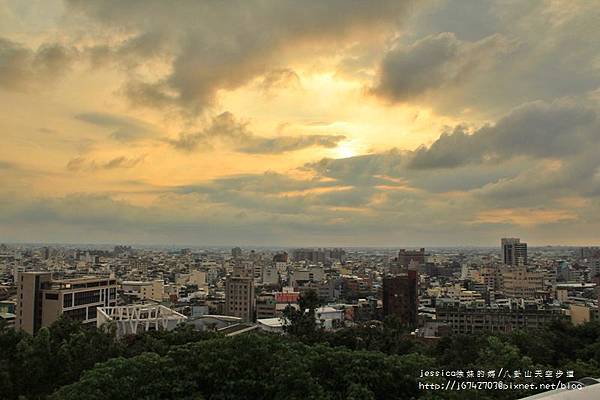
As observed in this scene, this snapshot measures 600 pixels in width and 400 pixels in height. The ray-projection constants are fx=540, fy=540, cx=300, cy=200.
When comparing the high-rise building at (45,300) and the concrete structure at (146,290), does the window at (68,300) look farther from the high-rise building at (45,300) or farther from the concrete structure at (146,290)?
the concrete structure at (146,290)

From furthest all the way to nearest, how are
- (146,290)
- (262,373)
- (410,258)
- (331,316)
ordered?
1. (410,258)
2. (146,290)
3. (331,316)
4. (262,373)

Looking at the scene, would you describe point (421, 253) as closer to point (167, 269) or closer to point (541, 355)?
point (167, 269)

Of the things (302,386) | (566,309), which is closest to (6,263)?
(566,309)

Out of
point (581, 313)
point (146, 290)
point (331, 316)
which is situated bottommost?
point (331, 316)

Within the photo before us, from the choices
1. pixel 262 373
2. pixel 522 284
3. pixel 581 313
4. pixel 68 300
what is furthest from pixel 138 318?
pixel 522 284

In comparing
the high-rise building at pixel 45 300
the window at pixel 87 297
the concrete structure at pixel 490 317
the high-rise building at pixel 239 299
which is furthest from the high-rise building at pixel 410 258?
the high-rise building at pixel 45 300

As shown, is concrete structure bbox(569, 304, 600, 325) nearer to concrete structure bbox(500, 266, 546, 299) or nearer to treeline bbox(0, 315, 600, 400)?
concrete structure bbox(500, 266, 546, 299)

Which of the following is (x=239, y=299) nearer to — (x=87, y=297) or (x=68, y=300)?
(x=87, y=297)

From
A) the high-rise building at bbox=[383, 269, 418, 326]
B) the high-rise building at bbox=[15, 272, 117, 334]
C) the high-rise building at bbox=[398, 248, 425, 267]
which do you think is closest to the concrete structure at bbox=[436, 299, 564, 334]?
the high-rise building at bbox=[383, 269, 418, 326]

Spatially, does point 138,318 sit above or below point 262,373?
below

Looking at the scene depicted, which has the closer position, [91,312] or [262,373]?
[262,373]
